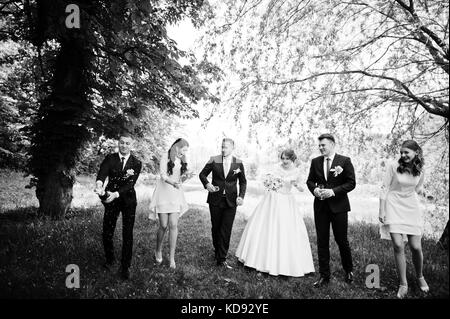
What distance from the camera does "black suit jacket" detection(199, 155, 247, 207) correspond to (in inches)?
233

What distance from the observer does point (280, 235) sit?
5645 millimetres

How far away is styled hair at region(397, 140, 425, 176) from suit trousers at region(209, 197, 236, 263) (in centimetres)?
311

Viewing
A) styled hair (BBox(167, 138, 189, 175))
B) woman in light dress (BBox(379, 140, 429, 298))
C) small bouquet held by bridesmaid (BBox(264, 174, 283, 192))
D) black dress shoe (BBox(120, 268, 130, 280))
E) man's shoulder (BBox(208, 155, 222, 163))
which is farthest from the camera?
man's shoulder (BBox(208, 155, 222, 163))

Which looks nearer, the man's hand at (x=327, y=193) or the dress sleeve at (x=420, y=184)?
the dress sleeve at (x=420, y=184)

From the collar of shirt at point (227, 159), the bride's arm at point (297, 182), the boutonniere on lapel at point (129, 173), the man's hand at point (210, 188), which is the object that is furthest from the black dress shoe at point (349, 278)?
the boutonniere on lapel at point (129, 173)

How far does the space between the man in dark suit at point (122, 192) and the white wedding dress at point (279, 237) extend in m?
2.37

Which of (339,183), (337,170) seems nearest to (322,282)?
(339,183)

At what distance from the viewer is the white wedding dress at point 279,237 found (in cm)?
550

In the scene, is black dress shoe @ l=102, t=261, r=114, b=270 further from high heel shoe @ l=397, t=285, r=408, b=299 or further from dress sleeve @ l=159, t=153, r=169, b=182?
high heel shoe @ l=397, t=285, r=408, b=299

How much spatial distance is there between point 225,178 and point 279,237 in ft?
5.23

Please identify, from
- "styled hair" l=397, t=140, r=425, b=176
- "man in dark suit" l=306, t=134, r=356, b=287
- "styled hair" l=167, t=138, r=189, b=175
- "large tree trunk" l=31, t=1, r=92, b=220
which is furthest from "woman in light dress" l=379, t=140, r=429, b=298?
"large tree trunk" l=31, t=1, r=92, b=220

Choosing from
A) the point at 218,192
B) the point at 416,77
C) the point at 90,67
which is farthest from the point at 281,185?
the point at 90,67

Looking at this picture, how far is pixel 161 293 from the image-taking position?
448 cm

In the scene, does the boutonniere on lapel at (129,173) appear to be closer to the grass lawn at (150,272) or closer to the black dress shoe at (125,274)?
the black dress shoe at (125,274)
